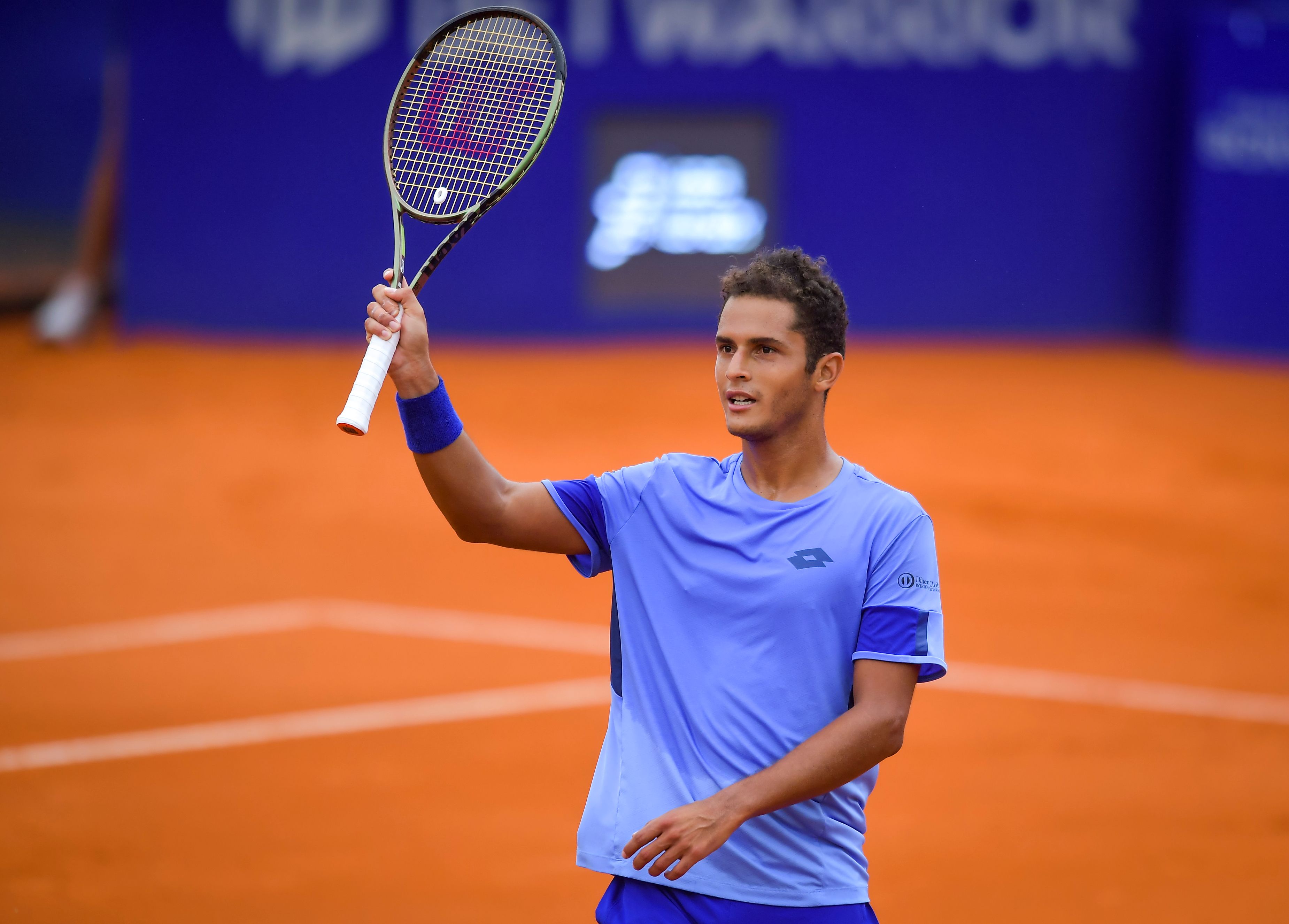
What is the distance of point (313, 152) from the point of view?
16922 mm

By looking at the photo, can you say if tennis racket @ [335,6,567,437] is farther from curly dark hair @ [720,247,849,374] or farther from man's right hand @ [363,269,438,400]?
curly dark hair @ [720,247,849,374]

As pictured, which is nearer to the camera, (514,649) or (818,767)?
(818,767)

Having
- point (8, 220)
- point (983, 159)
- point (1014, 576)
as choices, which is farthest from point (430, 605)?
point (8, 220)

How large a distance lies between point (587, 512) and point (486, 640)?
499cm

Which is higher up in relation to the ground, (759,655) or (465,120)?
(465,120)

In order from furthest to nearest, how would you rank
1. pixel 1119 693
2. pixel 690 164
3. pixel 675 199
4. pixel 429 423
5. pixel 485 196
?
1. pixel 690 164
2. pixel 675 199
3. pixel 1119 693
4. pixel 485 196
5. pixel 429 423

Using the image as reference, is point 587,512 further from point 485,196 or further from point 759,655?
point 485,196

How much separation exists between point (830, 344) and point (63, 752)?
455cm

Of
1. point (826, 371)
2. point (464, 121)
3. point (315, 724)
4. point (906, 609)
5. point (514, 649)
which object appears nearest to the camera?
point (906, 609)

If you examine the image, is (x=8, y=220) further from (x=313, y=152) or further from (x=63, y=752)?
(x=63, y=752)

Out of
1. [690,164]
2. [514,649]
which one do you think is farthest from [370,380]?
[690,164]

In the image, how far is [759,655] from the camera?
2707mm

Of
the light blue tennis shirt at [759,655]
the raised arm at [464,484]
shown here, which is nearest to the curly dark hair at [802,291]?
the light blue tennis shirt at [759,655]

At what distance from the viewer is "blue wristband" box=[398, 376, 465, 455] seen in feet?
9.10
